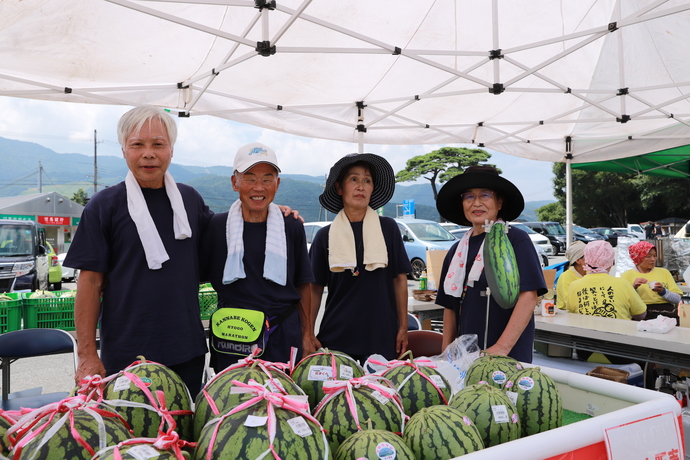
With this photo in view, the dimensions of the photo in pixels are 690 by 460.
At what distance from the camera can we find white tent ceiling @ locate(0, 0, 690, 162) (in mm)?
4551

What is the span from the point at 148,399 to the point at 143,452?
0.33m

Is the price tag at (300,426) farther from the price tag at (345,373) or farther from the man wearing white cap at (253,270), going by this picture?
the man wearing white cap at (253,270)

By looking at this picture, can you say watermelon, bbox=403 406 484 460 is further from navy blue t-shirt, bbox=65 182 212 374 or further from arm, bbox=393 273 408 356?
arm, bbox=393 273 408 356

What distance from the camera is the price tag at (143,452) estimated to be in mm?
740

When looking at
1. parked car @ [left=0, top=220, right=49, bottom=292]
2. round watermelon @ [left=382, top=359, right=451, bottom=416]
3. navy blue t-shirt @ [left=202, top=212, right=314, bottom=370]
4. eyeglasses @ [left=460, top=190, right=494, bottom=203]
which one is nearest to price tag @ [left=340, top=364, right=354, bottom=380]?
round watermelon @ [left=382, top=359, right=451, bottom=416]

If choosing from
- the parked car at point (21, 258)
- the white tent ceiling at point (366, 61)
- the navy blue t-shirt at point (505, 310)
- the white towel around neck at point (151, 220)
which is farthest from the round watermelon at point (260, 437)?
the parked car at point (21, 258)

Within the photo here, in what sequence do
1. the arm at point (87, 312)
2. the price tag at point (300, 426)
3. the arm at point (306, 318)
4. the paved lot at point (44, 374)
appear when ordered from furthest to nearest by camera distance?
the paved lot at point (44, 374)
the arm at point (306, 318)
the arm at point (87, 312)
the price tag at point (300, 426)

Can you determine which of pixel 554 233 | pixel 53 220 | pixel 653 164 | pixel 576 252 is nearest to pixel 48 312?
pixel 576 252

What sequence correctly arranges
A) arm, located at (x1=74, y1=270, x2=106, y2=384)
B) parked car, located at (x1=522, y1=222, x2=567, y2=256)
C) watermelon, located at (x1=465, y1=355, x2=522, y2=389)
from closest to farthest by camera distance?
watermelon, located at (x1=465, y1=355, x2=522, y2=389) → arm, located at (x1=74, y1=270, x2=106, y2=384) → parked car, located at (x1=522, y1=222, x2=567, y2=256)

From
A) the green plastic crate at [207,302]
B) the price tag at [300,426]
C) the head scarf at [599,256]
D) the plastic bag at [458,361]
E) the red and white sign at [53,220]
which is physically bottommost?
the green plastic crate at [207,302]

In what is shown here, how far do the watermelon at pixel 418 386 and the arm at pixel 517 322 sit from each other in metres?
0.88

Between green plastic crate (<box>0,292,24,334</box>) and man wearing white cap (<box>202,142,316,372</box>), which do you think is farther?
green plastic crate (<box>0,292,24,334</box>)

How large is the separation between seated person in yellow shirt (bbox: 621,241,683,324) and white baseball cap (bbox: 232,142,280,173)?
4648 mm

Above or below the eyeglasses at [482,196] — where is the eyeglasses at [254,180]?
above
